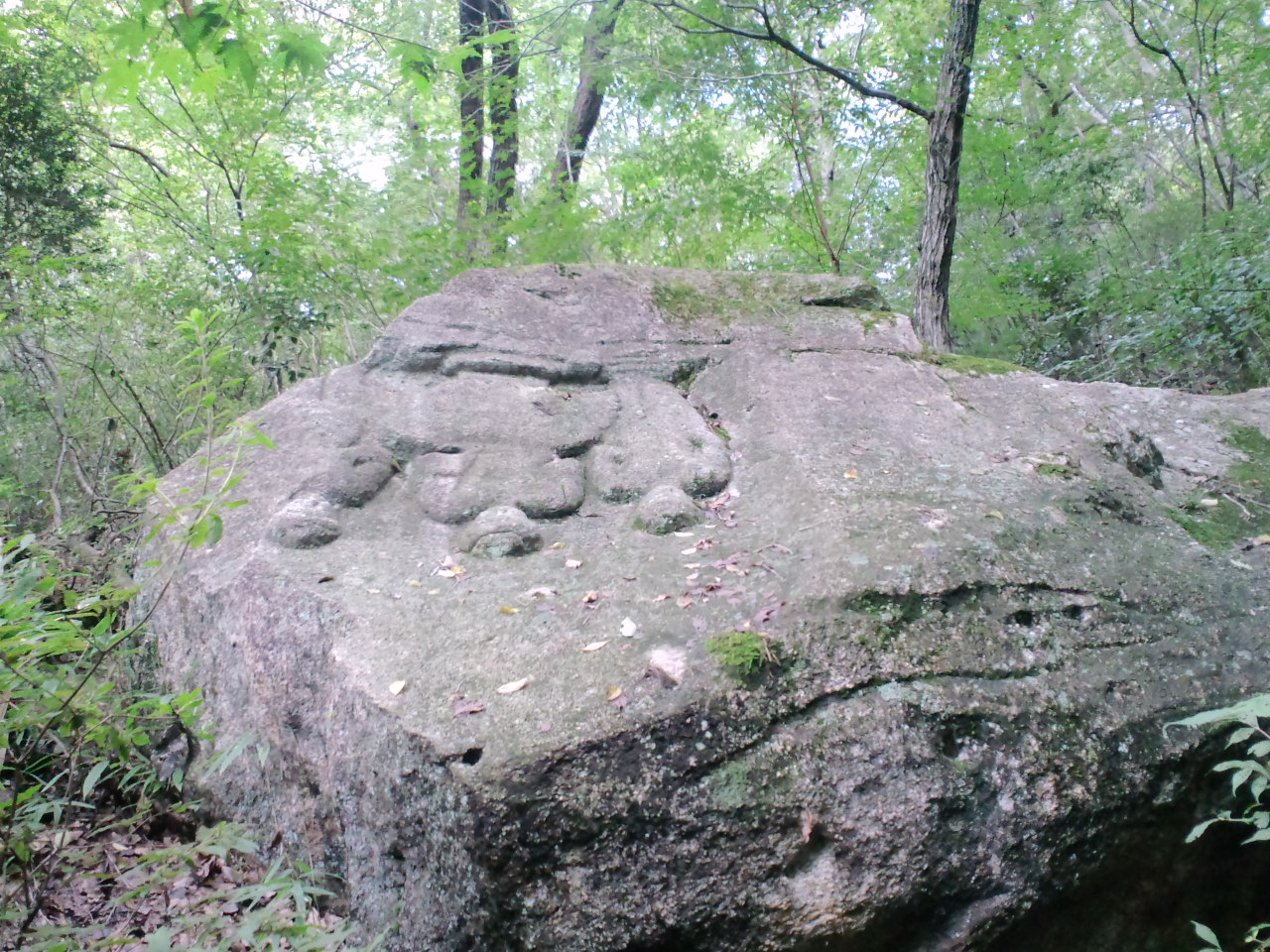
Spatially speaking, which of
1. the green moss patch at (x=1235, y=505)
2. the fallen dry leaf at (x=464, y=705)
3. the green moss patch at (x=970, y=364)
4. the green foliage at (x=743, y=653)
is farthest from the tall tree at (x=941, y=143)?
the fallen dry leaf at (x=464, y=705)

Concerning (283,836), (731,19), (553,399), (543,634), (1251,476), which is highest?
(731,19)

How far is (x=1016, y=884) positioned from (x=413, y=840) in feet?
5.37

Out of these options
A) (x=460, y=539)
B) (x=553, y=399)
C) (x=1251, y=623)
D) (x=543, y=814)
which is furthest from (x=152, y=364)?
(x=1251, y=623)

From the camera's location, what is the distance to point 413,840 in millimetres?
2098

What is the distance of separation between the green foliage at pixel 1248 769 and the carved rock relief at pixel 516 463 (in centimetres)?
199

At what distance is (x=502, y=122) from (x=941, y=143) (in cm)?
433

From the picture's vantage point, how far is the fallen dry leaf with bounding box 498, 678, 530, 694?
223 cm

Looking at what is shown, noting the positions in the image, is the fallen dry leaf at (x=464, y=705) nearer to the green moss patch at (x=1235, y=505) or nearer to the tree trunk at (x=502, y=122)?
the green moss patch at (x=1235, y=505)

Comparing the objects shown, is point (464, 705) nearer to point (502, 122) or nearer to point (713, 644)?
point (713, 644)

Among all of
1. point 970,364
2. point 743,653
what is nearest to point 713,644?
point 743,653

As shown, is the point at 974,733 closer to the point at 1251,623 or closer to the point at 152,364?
the point at 1251,623

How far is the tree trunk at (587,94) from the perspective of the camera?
722 centimetres

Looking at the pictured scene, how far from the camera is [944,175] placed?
5.95 metres

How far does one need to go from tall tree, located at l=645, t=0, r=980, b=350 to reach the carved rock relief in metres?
2.85
